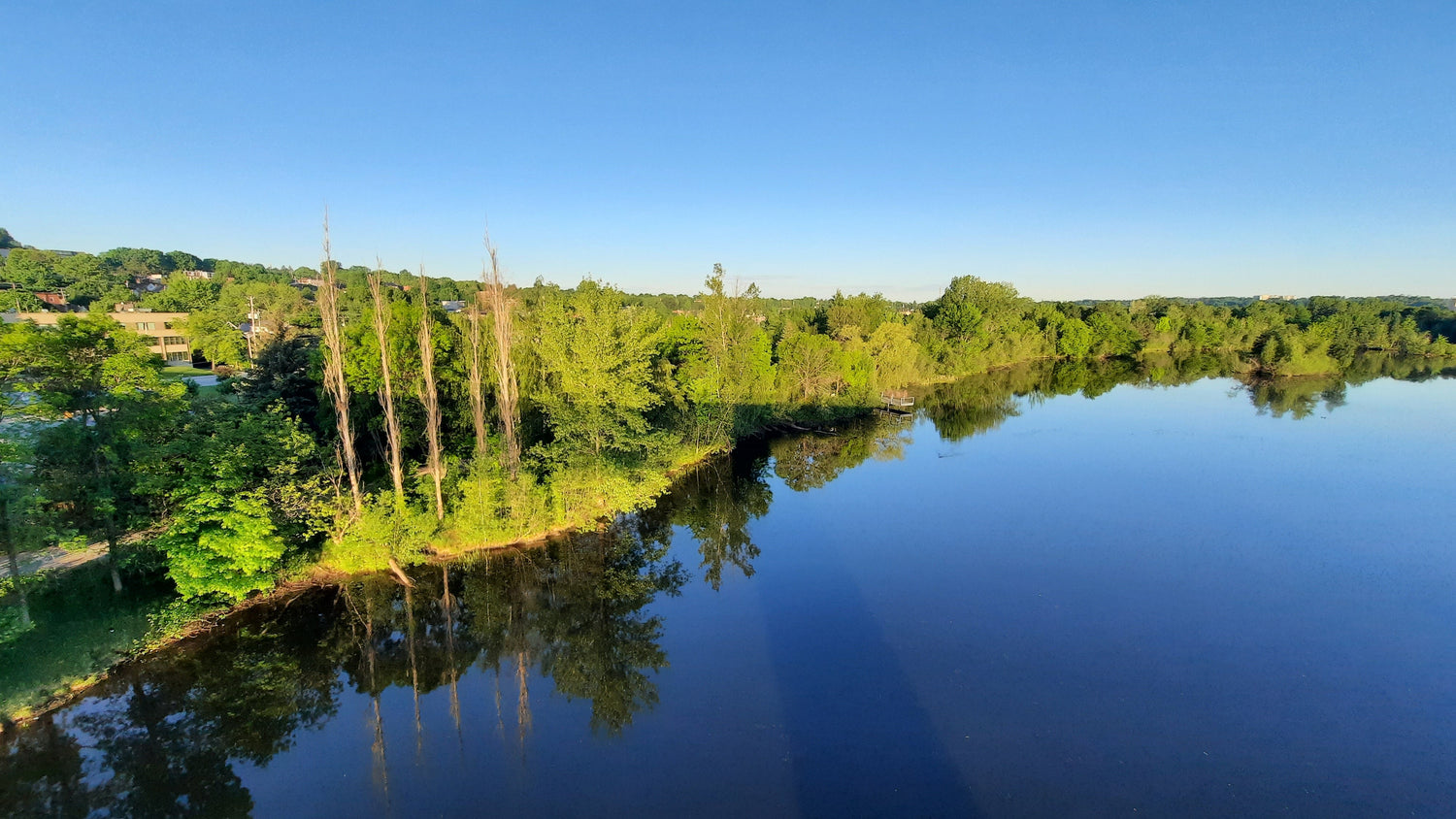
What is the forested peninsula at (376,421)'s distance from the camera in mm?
14828

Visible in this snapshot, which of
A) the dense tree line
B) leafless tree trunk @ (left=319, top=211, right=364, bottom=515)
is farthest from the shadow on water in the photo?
leafless tree trunk @ (left=319, top=211, right=364, bottom=515)

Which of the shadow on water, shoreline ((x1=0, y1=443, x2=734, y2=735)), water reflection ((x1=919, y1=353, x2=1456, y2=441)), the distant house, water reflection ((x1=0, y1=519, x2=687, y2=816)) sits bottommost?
the shadow on water

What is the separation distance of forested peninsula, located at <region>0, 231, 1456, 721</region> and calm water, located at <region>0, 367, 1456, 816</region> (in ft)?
7.24

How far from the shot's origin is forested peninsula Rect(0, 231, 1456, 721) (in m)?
14.8

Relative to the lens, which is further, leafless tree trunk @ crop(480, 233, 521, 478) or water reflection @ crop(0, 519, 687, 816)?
leafless tree trunk @ crop(480, 233, 521, 478)

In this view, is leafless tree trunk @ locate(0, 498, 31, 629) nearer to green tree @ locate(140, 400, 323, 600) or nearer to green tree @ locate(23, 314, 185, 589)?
green tree @ locate(23, 314, 185, 589)

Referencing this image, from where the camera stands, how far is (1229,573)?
67.1 feet

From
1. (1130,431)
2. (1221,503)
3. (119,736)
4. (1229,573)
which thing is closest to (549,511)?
(119,736)

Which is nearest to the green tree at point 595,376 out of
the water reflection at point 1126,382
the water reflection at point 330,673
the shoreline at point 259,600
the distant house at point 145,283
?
the shoreline at point 259,600

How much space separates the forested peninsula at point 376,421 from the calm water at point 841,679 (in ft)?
7.24

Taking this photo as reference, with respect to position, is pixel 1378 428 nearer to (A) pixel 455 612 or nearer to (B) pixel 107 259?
(A) pixel 455 612

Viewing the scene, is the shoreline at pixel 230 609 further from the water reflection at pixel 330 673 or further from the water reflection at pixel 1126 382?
Answer: the water reflection at pixel 1126 382

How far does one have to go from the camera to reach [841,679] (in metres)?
14.6

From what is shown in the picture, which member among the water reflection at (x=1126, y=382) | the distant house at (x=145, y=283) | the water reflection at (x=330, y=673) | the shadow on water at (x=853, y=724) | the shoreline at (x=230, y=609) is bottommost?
the shadow on water at (x=853, y=724)
